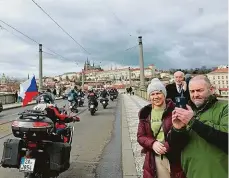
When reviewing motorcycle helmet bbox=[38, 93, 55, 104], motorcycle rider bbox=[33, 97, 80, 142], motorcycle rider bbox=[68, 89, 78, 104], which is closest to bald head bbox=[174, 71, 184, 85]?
motorcycle rider bbox=[33, 97, 80, 142]

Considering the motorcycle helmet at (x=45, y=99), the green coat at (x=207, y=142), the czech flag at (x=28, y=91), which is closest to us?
the green coat at (x=207, y=142)

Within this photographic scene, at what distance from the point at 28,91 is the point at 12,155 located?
113cm

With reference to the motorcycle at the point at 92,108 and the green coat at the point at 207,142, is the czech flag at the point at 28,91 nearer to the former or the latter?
the green coat at the point at 207,142

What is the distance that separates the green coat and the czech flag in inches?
121

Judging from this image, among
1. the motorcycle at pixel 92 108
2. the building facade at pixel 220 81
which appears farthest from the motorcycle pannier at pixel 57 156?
the motorcycle at pixel 92 108

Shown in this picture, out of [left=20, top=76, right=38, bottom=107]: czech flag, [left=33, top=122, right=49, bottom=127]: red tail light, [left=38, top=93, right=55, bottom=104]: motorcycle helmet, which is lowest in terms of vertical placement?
[left=33, top=122, right=49, bottom=127]: red tail light

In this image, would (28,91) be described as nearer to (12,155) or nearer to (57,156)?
(12,155)

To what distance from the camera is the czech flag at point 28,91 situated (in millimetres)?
4746

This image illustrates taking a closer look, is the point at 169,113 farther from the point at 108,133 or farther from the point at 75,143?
the point at 108,133

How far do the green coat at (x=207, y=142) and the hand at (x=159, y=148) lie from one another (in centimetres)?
49

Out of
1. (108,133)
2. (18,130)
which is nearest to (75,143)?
(108,133)

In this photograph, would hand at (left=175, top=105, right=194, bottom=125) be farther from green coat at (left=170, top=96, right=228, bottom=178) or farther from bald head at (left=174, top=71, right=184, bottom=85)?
bald head at (left=174, top=71, right=184, bottom=85)

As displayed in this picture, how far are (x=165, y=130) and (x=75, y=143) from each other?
5.44m

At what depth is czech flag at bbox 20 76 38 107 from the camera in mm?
4746
